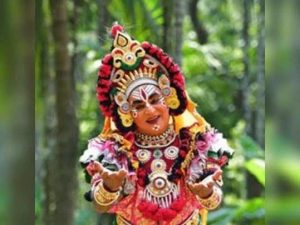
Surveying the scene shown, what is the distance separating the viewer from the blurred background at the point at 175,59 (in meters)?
2.32

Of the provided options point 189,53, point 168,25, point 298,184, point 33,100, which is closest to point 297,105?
point 298,184

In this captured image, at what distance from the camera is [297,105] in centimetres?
107

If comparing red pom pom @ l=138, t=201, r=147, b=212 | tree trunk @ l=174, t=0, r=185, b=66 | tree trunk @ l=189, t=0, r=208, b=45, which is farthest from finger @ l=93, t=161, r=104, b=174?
tree trunk @ l=189, t=0, r=208, b=45

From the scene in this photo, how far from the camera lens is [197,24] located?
3646 millimetres

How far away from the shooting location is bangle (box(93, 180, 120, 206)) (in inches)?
54.9

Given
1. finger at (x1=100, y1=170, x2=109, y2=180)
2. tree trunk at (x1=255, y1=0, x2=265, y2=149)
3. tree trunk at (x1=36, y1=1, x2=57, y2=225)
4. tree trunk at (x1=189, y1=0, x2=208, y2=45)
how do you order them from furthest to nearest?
1. tree trunk at (x1=189, y1=0, x2=208, y2=45)
2. tree trunk at (x1=255, y1=0, x2=265, y2=149)
3. tree trunk at (x1=36, y1=1, x2=57, y2=225)
4. finger at (x1=100, y1=170, x2=109, y2=180)

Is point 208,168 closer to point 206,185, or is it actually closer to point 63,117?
point 206,185

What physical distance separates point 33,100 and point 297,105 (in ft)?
1.74

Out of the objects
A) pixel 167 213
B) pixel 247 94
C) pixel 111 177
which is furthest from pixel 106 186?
pixel 247 94

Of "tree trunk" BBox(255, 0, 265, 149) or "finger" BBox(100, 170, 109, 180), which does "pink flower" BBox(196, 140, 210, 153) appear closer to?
"finger" BBox(100, 170, 109, 180)

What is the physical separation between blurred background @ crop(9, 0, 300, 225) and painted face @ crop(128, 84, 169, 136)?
167 mm

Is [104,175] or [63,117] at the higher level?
[63,117]

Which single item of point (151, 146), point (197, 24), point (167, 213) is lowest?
point (167, 213)

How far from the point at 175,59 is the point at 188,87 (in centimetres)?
63
